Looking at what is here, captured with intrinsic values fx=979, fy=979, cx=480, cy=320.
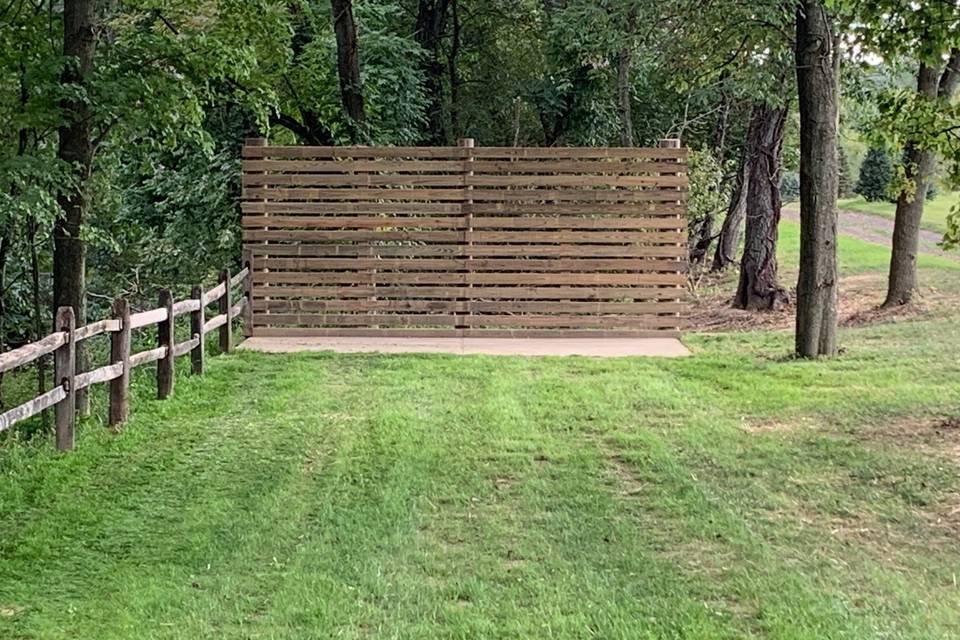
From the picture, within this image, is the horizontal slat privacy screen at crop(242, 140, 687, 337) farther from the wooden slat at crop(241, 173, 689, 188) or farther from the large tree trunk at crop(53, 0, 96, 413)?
the large tree trunk at crop(53, 0, 96, 413)

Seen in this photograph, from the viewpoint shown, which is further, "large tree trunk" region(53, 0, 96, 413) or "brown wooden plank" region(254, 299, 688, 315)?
"brown wooden plank" region(254, 299, 688, 315)

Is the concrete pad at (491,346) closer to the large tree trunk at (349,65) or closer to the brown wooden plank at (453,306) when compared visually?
the brown wooden plank at (453,306)

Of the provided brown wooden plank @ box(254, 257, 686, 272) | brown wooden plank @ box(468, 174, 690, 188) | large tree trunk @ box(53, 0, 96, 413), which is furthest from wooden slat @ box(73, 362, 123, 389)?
brown wooden plank @ box(468, 174, 690, 188)

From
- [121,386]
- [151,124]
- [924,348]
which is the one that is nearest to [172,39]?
[151,124]

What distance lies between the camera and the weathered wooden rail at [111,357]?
6.19 meters

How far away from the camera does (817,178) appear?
9555 millimetres

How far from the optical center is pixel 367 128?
44.8ft

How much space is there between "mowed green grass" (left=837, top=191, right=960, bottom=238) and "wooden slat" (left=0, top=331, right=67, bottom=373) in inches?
1069

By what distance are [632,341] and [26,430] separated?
6568mm

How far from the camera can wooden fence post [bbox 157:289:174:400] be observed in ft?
26.8

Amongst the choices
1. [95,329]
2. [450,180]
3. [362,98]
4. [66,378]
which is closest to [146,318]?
[95,329]

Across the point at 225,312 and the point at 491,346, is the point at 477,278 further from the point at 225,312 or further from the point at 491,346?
the point at 225,312

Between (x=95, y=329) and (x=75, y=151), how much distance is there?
2.57 meters

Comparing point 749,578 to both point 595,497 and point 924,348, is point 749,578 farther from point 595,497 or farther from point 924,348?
point 924,348
